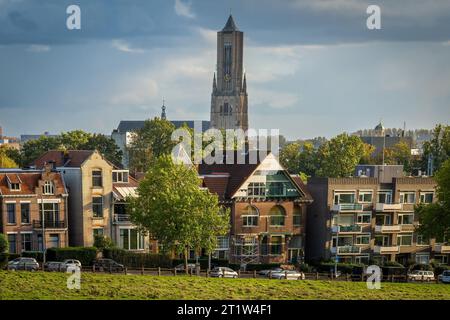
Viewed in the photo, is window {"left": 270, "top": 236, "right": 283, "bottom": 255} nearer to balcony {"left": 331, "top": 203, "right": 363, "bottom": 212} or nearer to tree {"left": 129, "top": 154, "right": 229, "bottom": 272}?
balcony {"left": 331, "top": 203, "right": 363, "bottom": 212}

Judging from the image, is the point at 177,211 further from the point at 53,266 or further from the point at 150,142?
the point at 150,142

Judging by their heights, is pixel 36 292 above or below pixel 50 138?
below

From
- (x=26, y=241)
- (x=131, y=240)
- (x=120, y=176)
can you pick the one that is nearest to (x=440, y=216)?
(x=131, y=240)

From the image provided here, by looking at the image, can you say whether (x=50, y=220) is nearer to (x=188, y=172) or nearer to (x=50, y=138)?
(x=188, y=172)

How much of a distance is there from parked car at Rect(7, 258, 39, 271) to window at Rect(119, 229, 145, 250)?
12504 millimetres

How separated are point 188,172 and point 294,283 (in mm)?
12949

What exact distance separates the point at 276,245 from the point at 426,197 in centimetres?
1586

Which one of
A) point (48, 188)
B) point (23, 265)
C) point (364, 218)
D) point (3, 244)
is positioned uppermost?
point (48, 188)

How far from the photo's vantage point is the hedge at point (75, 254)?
2441 inches

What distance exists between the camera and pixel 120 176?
70.5 m

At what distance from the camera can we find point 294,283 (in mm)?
55781

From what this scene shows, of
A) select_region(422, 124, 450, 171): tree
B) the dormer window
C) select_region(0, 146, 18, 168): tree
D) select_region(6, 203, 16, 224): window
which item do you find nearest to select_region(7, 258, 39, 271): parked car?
select_region(6, 203, 16, 224): window
